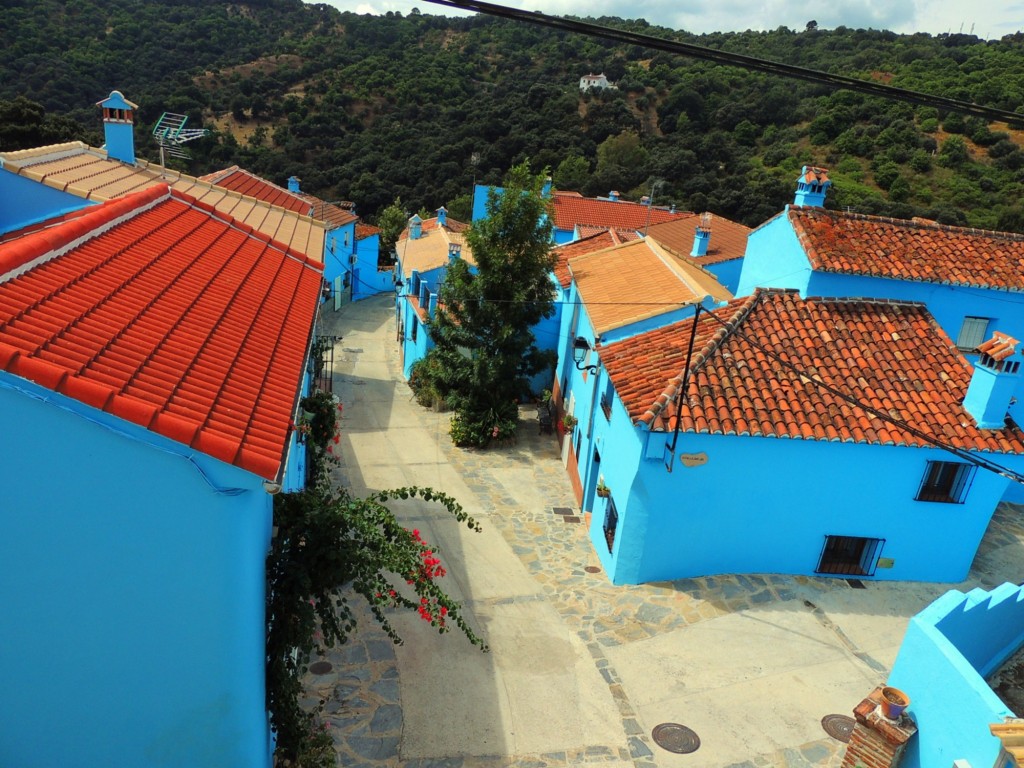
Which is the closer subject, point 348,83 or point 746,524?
point 746,524

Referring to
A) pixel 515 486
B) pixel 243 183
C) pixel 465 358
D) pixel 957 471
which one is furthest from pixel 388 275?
pixel 957 471

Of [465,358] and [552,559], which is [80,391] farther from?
[465,358]

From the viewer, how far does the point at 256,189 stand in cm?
3003

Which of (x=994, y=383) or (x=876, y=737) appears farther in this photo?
(x=994, y=383)

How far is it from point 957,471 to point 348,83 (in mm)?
74346

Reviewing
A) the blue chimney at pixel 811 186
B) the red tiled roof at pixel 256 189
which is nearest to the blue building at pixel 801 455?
the blue chimney at pixel 811 186

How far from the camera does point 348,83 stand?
74562mm

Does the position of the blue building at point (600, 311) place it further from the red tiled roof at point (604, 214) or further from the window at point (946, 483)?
the red tiled roof at point (604, 214)

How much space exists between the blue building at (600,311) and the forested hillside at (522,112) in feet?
107

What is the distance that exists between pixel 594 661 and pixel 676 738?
1.92m

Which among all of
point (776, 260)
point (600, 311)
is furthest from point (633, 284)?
point (776, 260)

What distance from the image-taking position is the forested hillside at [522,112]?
51.5 meters

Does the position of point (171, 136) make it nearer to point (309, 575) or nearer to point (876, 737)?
point (309, 575)

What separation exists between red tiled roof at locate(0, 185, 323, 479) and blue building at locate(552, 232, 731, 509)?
805cm
